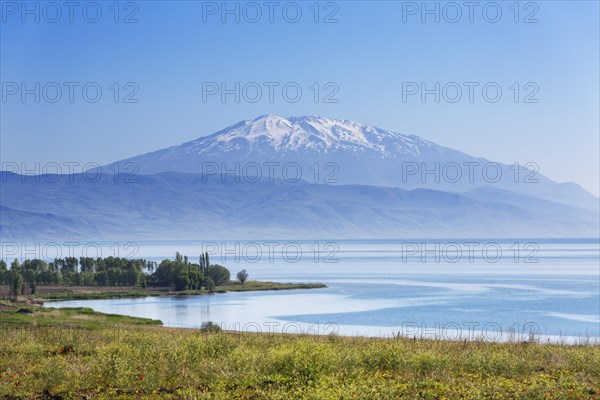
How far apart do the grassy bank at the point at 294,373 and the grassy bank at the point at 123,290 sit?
83.6m

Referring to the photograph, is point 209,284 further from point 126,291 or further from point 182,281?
point 126,291

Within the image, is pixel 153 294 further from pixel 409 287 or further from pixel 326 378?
pixel 326 378

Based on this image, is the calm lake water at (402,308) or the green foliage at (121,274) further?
the green foliage at (121,274)

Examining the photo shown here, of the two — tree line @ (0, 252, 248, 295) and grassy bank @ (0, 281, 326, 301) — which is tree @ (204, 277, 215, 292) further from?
grassy bank @ (0, 281, 326, 301)

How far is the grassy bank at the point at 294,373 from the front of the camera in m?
17.9

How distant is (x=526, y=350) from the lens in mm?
25844

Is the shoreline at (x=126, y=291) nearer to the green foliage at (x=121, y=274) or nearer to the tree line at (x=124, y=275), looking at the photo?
the tree line at (x=124, y=275)

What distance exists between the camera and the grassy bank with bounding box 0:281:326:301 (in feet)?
365

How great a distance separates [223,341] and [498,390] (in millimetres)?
10335

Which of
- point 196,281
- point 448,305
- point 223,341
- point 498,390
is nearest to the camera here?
point 498,390

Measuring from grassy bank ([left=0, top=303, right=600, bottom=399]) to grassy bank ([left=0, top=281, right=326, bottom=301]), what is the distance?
274 ft

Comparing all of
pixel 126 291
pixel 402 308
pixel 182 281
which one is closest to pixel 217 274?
pixel 182 281

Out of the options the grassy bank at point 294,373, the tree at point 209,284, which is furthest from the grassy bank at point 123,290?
the grassy bank at point 294,373

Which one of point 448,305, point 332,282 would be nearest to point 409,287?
point 332,282
